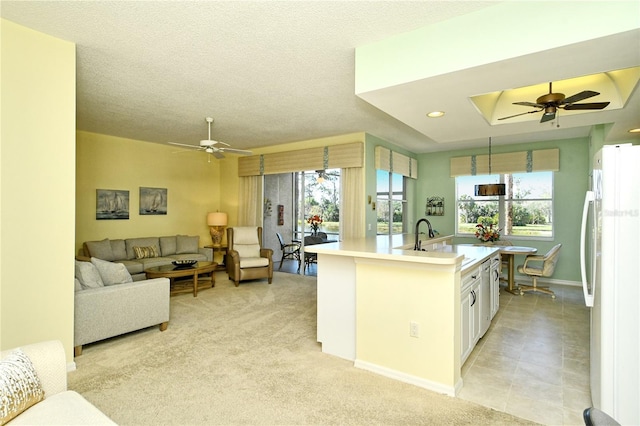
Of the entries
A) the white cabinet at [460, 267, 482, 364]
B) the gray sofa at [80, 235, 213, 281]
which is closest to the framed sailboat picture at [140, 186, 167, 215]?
the gray sofa at [80, 235, 213, 281]

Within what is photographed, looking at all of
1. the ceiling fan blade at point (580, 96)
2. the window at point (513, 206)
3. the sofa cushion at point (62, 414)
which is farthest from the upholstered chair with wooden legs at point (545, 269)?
the sofa cushion at point (62, 414)

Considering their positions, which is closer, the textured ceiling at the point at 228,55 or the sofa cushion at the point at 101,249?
the textured ceiling at the point at 228,55

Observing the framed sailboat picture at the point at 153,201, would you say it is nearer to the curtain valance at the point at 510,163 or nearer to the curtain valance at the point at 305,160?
the curtain valance at the point at 305,160

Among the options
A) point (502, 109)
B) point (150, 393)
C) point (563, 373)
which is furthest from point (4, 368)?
point (502, 109)

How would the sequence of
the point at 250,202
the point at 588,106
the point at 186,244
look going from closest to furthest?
1. the point at 588,106
2. the point at 186,244
3. the point at 250,202

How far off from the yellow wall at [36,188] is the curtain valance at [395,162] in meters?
4.66

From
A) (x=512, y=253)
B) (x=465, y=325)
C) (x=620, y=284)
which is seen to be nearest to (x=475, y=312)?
(x=465, y=325)

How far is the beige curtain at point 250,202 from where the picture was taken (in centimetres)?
735

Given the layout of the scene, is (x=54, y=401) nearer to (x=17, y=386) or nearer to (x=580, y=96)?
(x=17, y=386)

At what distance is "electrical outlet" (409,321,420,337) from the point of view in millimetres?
2580

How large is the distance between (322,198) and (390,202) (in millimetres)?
1510

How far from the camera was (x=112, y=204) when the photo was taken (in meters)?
6.12

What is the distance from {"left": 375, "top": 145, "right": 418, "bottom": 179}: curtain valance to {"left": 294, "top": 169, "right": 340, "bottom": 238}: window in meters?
1.13

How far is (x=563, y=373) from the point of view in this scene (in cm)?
276
